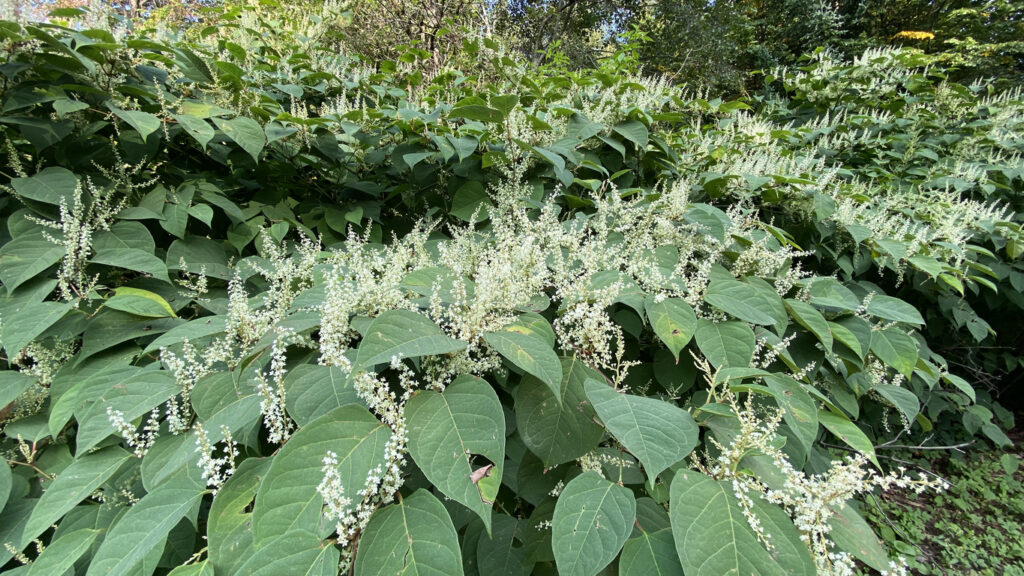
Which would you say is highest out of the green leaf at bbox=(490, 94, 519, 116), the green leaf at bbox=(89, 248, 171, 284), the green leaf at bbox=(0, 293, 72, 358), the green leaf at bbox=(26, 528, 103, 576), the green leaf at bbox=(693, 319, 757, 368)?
the green leaf at bbox=(490, 94, 519, 116)

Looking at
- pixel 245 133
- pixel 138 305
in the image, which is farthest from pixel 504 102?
pixel 138 305

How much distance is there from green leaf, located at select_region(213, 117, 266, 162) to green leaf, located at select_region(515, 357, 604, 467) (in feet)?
7.24

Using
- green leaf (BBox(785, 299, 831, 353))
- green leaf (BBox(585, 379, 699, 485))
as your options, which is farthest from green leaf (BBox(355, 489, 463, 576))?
green leaf (BBox(785, 299, 831, 353))

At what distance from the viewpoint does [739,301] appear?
1723mm

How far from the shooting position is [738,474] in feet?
3.51

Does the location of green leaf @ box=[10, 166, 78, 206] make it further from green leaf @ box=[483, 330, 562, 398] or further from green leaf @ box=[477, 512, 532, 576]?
green leaf @ box=[477, 512, 532, 576]

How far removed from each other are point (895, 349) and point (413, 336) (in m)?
2.45

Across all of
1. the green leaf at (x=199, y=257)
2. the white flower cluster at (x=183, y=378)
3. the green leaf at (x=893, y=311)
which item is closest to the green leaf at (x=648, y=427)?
the white flower cluster at (x=183, y=378)

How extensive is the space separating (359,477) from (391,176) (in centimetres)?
304

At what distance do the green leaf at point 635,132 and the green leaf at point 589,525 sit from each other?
2.83 metres

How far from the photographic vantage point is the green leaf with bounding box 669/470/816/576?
88 centimetres

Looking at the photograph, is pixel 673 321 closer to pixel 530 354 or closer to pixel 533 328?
pixel 533 328

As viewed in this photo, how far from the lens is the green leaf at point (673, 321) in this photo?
61.1 inches

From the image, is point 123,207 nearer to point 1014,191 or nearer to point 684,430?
point 684,430
